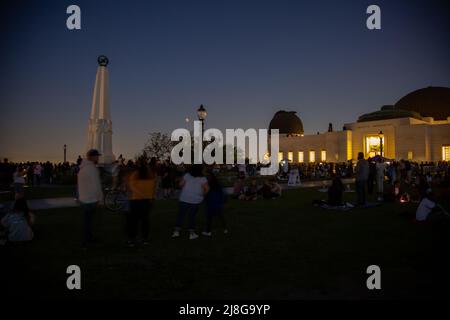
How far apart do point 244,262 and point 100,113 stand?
74.2ft

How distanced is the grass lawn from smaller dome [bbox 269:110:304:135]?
277 ft

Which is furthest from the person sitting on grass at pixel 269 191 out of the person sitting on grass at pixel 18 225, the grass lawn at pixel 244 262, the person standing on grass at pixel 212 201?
the person sitting on grass at pixel 18 225

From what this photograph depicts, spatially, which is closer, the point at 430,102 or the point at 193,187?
the point at 193,187

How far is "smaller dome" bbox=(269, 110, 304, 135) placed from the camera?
9338 cm

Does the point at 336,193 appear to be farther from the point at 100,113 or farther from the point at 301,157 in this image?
the point at 301,157

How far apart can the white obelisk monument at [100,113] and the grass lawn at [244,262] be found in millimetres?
16975

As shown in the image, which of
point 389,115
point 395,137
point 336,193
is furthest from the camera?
point 389,115

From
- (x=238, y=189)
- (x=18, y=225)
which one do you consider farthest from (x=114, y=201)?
(x=238, y=189)

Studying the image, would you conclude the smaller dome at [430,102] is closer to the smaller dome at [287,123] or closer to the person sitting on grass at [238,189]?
the smaller dome at [287,123]

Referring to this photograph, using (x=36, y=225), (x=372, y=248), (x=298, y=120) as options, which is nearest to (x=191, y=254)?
(x=372, y=248)

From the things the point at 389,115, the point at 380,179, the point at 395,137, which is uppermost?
the point at 389,115

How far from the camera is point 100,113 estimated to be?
1023 inches

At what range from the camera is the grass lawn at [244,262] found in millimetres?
4715

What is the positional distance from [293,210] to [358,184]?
9.08 ft
